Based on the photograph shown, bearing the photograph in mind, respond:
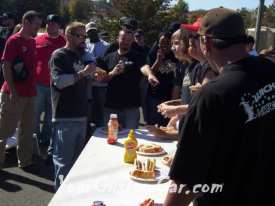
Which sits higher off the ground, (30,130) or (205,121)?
(205,121)

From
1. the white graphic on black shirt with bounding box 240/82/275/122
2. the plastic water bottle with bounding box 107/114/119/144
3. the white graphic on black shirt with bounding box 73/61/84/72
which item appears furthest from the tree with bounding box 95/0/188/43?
the white graphic on black shirt with bounding box 240/82/275/122

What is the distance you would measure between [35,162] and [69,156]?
169 cm

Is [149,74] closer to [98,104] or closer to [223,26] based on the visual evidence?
[98,104]

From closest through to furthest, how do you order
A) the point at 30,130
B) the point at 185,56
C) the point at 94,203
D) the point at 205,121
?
the point at 205,121
the point at 94,203
the point at 185,56
the point at 30,130

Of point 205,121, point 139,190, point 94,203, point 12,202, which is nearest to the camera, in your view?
point 205,121

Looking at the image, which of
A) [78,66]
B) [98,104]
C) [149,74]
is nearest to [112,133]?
[78,66]

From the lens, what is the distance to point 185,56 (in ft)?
11.7

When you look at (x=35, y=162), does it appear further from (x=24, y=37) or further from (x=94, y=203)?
(x=94, y=203)

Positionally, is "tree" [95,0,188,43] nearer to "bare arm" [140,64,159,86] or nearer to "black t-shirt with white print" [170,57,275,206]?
"bare arm" [140,64,159,86]

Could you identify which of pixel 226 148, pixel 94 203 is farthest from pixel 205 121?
pixel 94 203

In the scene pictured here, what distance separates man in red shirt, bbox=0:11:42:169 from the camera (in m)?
4.81

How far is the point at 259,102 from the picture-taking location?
1717mm

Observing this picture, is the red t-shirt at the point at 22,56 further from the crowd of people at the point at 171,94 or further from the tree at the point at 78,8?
the tree at the point at 78,8

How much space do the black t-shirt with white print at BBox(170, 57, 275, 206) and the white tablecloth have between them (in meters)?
0.66
